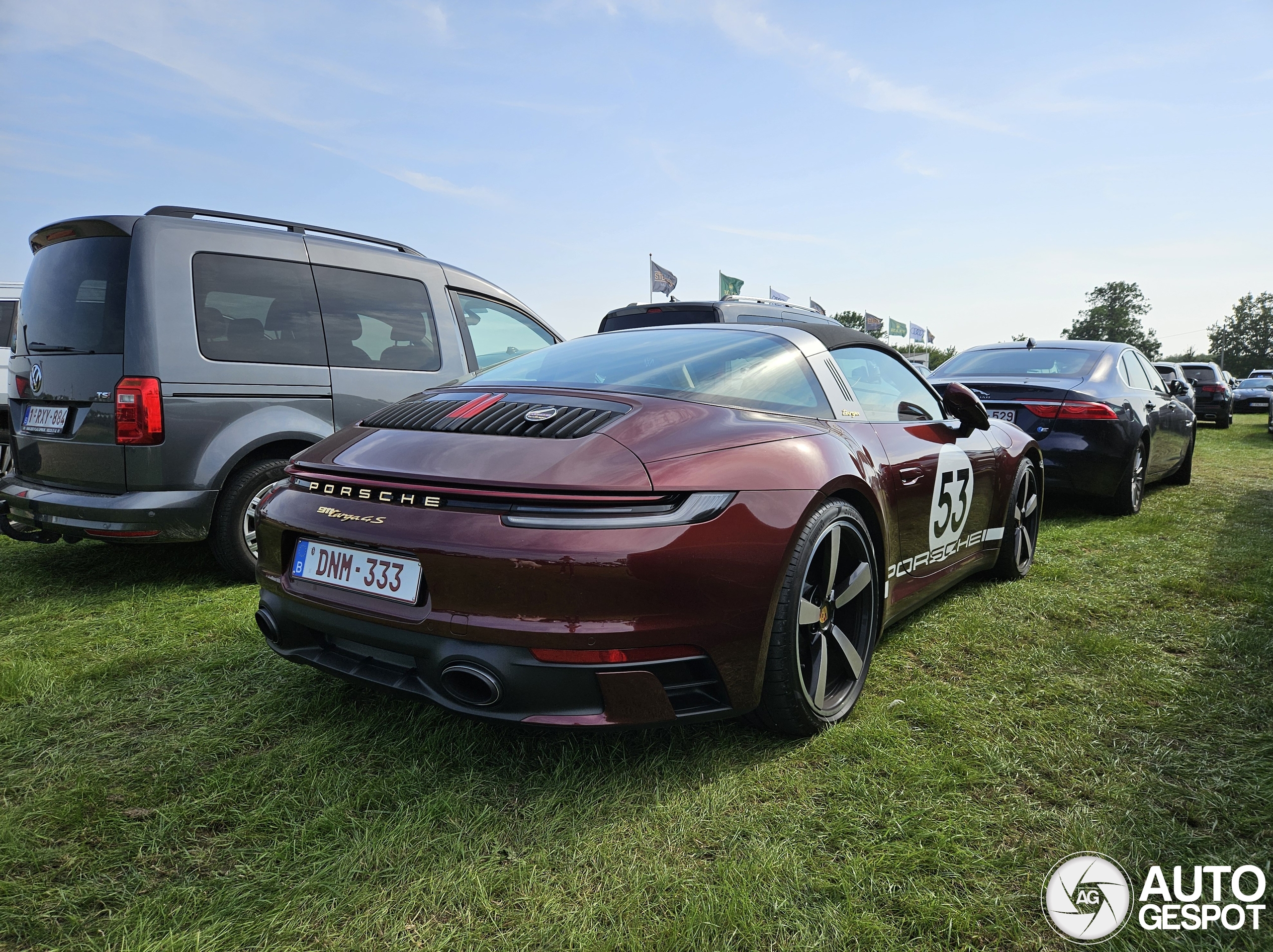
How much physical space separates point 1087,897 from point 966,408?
7.22ft

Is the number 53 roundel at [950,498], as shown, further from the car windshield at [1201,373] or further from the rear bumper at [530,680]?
the car windshield at [1201,373]

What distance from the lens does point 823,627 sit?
2.33 m

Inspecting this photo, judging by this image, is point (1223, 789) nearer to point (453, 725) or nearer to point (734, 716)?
point (734, 716)

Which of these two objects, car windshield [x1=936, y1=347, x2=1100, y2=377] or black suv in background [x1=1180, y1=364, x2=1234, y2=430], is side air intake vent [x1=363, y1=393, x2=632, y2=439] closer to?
car windshield [x1=936, y1=347, x2=1100, y2=377]

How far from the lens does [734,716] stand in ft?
6.57

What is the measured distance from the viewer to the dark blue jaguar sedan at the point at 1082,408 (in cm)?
559

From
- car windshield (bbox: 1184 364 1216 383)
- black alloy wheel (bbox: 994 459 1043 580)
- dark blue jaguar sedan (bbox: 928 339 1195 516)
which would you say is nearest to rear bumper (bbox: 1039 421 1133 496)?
dark blue jaguar sedan (bbox: 928 339 1195 516)

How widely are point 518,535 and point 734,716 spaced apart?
0.74 meters

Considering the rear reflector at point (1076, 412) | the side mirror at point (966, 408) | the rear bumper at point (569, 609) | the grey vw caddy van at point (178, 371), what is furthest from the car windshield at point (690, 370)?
the rear reflector at point (1076, 412)

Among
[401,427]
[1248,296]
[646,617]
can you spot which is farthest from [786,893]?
[1248,296]

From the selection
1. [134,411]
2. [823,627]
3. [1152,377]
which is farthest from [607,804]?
[1152,377]

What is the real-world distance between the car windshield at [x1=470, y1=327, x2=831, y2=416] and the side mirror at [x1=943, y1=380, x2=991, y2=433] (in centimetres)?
105

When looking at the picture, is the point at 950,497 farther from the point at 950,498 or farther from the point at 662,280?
the point at 662,280

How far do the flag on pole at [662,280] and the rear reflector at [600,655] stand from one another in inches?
746
